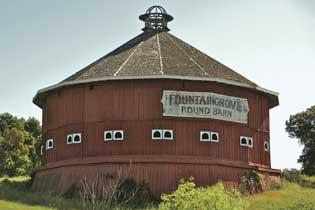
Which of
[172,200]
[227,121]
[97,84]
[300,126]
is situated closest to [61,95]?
[97,84]

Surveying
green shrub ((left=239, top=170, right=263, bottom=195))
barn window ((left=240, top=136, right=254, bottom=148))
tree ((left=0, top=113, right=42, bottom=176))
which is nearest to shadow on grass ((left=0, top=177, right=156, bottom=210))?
green shrub ((left=239, top=170, right=263, bottom=195))

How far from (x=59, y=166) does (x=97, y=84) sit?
4758 mm

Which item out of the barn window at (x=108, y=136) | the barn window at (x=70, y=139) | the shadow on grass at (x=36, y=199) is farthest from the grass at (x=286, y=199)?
the barn window at (x=70, y=139)

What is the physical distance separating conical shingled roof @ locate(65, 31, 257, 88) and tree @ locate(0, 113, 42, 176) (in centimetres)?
2264

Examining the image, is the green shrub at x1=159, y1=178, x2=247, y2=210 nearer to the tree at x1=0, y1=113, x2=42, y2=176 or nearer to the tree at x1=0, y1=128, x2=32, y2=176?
the tree at x1=0, y1=113, x2=42, y2=176

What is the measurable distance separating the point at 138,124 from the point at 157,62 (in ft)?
12.7

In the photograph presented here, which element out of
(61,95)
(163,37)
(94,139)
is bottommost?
(94,139)

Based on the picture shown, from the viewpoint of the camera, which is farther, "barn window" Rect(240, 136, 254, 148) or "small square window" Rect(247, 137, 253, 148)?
"small square window" Rect(247, 137, 253, 148)

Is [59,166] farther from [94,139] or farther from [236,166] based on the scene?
[236,166]

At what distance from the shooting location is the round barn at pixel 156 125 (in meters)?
36.7

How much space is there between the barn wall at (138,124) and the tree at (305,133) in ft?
55.7

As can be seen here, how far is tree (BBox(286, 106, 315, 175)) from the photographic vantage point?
182ft

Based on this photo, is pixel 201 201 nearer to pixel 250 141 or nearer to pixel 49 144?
pixel 250 141

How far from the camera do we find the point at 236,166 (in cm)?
3784
